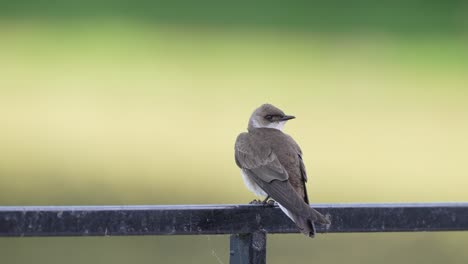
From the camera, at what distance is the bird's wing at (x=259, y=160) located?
11.6 feet

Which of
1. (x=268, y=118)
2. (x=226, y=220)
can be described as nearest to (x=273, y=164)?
(x=268, y=118)

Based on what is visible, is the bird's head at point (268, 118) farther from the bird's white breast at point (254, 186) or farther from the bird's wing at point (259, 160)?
the bird's white breast at point (254, 186)

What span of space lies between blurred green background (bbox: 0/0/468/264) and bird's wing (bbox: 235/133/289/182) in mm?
3812

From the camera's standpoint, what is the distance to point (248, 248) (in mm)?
2645

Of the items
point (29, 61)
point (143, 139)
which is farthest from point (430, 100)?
point (29, 61)

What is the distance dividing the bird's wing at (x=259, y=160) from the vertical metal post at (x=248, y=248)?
0.76 metres

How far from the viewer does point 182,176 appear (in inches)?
334

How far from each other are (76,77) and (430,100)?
10.6 feet

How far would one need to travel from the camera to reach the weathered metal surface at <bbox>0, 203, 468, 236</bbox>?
248 centimetres

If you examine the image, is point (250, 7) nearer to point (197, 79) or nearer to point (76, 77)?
point (197, 79)

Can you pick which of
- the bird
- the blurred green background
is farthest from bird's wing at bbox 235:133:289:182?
the blurred green background

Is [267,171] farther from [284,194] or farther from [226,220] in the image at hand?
[226,220]

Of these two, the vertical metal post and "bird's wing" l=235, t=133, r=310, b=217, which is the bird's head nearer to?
"bird's wing" l=235, t=133, r=310, b=217

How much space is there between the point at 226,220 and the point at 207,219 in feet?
0.17
